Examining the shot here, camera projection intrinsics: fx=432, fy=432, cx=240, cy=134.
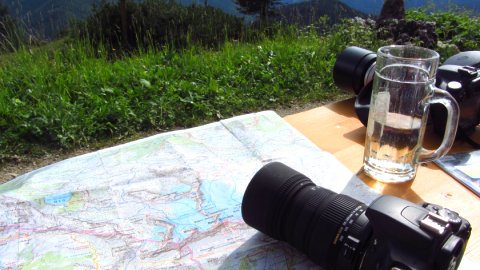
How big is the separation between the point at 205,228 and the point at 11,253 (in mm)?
425

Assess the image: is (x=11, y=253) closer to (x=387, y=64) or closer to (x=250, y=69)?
(x=387, y=64)

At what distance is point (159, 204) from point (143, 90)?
3.98 ft

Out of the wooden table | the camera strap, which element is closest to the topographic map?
the wooden table

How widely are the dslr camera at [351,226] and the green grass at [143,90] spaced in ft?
3.72

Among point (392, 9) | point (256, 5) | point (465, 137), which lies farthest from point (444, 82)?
point (256, 5)

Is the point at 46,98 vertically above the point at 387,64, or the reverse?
the point at 387,64

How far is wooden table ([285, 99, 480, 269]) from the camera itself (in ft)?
3.51

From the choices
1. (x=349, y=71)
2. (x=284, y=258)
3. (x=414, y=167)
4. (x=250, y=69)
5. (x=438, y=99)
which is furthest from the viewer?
(x=250, y=69)

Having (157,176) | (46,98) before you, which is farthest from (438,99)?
(46,98)

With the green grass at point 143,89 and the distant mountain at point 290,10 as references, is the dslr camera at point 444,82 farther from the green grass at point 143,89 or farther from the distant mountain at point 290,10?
the distant mountain at point 290,10

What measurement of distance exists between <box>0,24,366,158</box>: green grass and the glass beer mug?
106 cm

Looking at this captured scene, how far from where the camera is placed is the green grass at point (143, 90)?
186 centimetres

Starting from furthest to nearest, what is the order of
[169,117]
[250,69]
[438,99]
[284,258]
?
[250,69] → [169,117] → [438,99] → [284,258]

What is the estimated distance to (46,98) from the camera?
2090 mm
